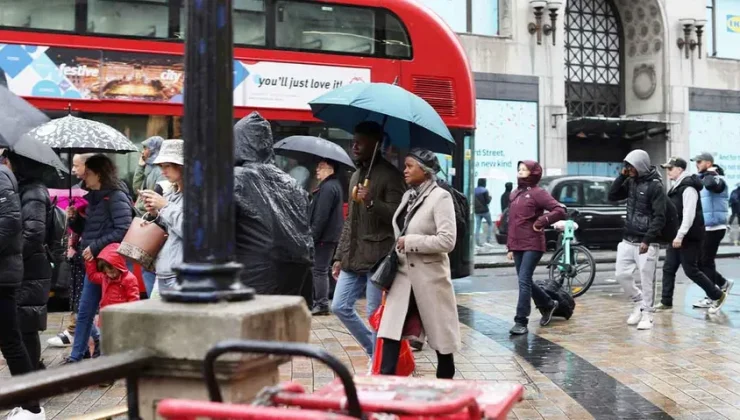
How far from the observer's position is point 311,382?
6.39 meters

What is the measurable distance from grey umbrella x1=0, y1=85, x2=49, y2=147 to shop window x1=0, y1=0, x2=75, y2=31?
12.4ft

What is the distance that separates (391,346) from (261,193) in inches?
63.6

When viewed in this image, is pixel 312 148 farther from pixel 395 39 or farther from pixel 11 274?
pixel 11 274

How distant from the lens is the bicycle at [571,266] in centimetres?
1148

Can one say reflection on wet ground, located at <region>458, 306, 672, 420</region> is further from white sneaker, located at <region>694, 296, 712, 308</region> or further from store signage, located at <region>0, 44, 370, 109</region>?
store signage, located at <region>0, 44, 370, 109</region>

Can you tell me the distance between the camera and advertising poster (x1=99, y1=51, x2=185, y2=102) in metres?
9.89

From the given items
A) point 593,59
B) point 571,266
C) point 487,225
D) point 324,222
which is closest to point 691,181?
point 571,266

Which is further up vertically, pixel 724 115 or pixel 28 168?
pixel 724 115

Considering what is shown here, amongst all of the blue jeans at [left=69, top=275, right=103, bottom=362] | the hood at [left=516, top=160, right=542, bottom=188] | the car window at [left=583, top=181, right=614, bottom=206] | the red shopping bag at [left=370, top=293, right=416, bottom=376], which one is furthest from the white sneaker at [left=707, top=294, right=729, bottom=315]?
the car window at [left=583, top=181, right=614, bottom=206]

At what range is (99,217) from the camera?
21.9ft

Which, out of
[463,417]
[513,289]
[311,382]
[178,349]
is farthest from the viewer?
[513,289]

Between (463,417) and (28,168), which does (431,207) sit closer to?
(28,168)

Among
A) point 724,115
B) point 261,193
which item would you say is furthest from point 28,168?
point 724,115

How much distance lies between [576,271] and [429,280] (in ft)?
20.7
